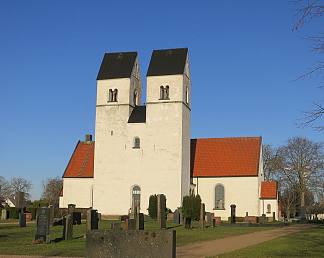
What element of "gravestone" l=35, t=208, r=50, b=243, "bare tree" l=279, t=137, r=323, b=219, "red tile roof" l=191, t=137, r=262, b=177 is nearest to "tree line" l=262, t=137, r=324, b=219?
"bare tree" l=279, t=137, r=323, b=219

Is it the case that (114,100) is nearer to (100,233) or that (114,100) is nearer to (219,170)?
(219,170)

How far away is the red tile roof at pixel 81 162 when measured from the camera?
5216cm

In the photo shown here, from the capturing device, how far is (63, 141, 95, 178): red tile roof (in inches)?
2053

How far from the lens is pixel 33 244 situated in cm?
1900

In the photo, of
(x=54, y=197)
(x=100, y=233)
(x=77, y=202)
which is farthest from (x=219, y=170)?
(x=54, y=197)

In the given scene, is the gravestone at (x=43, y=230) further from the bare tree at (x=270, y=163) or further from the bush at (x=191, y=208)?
the bare tree at (x=270, y=163)

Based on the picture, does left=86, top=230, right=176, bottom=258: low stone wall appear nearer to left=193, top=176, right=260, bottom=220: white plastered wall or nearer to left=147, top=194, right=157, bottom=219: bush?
left=147, top=194, right=157, bottom=219: bush

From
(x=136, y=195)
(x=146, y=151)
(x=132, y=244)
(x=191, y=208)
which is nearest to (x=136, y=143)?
(x=146, y=151)

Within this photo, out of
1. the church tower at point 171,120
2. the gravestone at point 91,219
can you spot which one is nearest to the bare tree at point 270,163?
the church tower at point 171,120

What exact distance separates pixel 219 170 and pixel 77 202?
15750 mm

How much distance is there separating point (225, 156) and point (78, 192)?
1653 cm

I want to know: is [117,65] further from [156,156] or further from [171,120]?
[156,156]

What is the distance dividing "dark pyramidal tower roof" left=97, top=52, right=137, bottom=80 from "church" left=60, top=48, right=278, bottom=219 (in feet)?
0.35

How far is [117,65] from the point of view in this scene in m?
50.6
